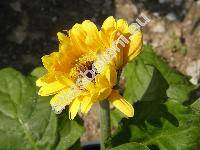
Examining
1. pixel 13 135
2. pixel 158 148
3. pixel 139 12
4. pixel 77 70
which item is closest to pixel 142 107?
pixel 158 148

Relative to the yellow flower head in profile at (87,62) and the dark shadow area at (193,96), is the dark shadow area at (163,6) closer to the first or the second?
the dark shadow area at (193,96)

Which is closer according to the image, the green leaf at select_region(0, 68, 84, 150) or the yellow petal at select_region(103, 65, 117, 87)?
the yellow petal at select_region(103, 65, 117, 87)

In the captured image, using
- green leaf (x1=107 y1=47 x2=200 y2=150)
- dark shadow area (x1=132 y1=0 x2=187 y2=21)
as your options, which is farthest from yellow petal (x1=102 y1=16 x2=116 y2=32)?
dark shadow area (x1=132 y1=0 x2=187 y2=21)

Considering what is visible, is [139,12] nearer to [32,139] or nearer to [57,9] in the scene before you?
[57,9]

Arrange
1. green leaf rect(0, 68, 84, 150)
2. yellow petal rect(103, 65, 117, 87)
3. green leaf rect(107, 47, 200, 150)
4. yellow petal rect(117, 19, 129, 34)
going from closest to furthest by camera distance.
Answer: yellow petal rect(103, 65, 117, 87)
yellow petal rect(117, 19, 129, 34)
green leaf rect(107, 47, 200, 150)
green leaf rect(0, 68, 84, 150)

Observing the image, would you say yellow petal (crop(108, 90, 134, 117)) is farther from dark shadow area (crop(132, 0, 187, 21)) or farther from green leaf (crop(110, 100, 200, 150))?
dark shadow area (crop(132, 0, 187, 21))

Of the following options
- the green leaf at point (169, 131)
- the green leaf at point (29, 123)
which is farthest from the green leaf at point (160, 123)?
the green leaf at point (29, 123)
